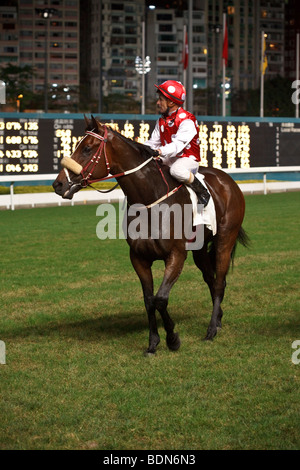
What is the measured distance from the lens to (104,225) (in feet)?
46.6

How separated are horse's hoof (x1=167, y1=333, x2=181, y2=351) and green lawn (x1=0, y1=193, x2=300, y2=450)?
6cm

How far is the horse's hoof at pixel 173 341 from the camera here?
568 centimetres

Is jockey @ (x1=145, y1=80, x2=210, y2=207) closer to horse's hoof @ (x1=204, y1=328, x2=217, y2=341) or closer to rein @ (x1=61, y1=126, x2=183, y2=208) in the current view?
rein @ (x1=61, y1=126, x2=183, y2=208)

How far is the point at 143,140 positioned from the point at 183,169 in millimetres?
12815

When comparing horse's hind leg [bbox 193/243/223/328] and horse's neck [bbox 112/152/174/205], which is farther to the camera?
horse's hind leg [bbox 193/243/223/328]

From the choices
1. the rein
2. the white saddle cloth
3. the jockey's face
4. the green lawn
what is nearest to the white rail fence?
the green lawn

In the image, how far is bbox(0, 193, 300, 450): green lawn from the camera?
4.04 meters

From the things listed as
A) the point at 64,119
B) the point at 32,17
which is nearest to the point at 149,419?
the point at 64,119

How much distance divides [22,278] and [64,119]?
30.1 ft

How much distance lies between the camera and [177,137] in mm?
5805

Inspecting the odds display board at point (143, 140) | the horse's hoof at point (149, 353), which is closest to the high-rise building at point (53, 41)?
the odds display board at point (143, 140)

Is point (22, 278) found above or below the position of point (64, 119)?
below

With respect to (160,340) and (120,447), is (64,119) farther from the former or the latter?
(120,447)

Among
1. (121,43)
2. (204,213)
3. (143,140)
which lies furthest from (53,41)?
(204,213)
